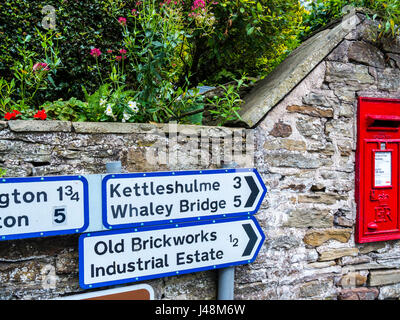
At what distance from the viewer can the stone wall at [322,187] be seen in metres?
2.50

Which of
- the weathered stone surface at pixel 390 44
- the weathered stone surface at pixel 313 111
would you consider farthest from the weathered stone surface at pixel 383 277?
the weathered stone surface at pixel 390 44

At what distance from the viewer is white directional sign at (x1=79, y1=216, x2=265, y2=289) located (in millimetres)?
1799

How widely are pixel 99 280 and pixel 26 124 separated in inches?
41.1

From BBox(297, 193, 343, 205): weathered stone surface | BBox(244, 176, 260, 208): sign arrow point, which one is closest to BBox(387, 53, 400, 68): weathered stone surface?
BBox(297, 193, 343, 205): weathered stone surface

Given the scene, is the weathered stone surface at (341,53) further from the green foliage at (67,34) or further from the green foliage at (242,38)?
the green foliage at (67,34)

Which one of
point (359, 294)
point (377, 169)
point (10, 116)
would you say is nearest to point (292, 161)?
point (377, 169)

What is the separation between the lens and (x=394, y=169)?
9.34 feet

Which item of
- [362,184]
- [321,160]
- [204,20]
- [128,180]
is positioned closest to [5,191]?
[128,180]

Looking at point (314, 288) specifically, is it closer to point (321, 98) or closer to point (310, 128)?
point (310, 128)

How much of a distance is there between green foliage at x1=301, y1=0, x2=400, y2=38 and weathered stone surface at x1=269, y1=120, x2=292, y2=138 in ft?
4.32

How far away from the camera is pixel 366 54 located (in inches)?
110

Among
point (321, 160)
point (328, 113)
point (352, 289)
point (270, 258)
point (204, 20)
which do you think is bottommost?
point (352, 289)

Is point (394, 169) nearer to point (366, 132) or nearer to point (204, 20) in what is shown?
point (366, 132)

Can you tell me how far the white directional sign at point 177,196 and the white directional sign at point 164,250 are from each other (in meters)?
0.06
